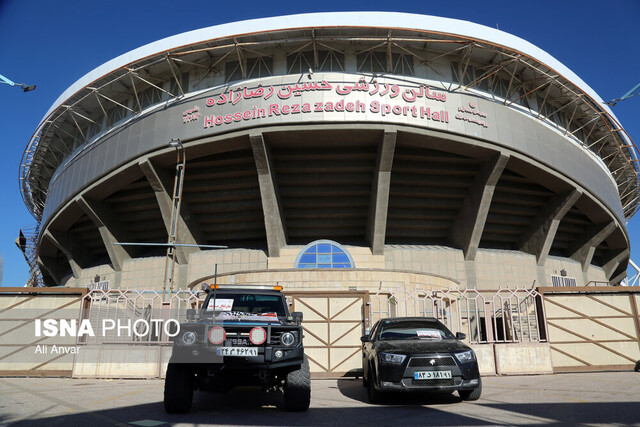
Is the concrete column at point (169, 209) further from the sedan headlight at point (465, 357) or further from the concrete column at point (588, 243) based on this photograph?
the concrete column at point (588, 243)

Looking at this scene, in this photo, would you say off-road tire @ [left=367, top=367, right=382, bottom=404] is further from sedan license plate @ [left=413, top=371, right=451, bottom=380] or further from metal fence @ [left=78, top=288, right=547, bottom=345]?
metal fence @ [left=78, top=288, right=547, bottom=345]

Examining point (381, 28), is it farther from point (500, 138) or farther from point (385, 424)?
point (385, 424)

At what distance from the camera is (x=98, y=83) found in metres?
23.1

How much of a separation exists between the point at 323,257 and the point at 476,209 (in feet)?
28.7

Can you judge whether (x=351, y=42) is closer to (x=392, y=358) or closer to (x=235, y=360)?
(x=392, y=358)

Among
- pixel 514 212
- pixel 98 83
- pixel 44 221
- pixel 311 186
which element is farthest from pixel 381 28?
pixel 44 221

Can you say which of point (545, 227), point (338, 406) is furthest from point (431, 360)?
point (545, 227)

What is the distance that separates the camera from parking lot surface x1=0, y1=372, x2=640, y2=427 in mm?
5402

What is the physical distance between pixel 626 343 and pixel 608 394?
5.71m

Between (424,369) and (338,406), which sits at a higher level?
(424,369)

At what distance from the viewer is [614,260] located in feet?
104

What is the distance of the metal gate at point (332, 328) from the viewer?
1126cm

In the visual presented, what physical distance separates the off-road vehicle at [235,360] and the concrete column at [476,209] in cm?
1865

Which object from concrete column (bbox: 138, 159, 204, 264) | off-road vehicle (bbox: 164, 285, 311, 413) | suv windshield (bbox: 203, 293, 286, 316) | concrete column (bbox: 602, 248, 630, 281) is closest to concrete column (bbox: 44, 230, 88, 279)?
concrete column (bbox: 138, 159, 204, 264)
